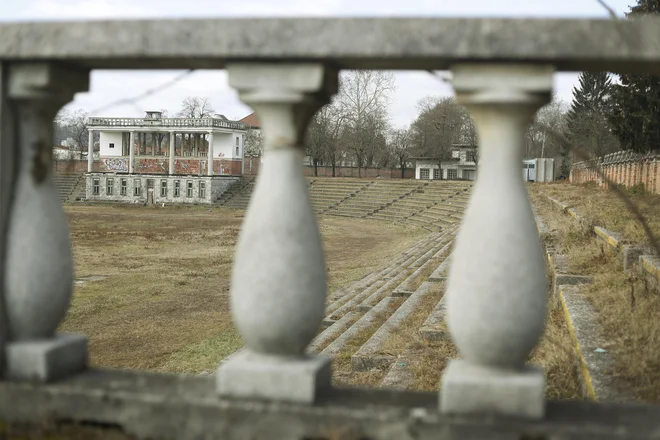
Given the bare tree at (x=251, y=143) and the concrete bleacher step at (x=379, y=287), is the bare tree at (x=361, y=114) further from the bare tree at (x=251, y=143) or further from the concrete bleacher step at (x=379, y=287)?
the concrete bleacher step at (x=379, y=287)

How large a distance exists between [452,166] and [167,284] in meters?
61.3

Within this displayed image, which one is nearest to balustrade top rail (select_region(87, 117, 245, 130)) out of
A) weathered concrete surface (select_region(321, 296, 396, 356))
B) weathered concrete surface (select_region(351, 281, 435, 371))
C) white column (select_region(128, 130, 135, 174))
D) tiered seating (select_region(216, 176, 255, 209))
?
white column (select_region(128, 130, 135, 174))

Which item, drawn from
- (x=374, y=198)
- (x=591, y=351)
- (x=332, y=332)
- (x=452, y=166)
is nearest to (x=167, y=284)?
(x=332, y=332)

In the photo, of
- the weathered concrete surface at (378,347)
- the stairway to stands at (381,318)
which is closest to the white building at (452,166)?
the stairway to stands at (381,318)

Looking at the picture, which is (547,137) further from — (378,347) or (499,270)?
(499,270)

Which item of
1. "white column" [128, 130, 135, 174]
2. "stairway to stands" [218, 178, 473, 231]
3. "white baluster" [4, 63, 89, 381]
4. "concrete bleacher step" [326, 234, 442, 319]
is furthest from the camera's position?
"white column" [128, 130, 135, 174]

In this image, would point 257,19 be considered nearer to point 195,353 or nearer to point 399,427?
point 399,427

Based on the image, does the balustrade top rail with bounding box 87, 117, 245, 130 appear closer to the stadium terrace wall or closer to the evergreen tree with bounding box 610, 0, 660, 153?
the stadium terrace wall

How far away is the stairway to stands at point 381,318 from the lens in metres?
6.35

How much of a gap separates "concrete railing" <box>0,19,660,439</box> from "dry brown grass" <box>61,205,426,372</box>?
663 centimetres

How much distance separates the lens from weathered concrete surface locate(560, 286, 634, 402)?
3178 millimetres

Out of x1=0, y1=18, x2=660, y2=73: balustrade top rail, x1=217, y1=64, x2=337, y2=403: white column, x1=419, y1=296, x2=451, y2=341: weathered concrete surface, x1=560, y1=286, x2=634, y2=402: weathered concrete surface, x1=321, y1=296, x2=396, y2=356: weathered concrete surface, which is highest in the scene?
x1=0, y1=18, x2=660, y2=73: balustrade top rail

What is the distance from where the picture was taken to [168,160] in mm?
64625

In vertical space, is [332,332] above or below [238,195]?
above
